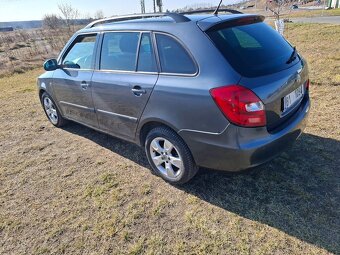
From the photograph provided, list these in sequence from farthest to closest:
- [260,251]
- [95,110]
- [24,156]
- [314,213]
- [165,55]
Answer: [24,156] < [95,110] < [165,55] < [314,213] < [260,251]

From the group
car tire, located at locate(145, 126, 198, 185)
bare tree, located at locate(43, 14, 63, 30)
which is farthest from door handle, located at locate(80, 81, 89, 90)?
bare tree, located at locate(43, 14, 63, 30)

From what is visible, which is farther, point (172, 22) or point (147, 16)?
point (147, 16)

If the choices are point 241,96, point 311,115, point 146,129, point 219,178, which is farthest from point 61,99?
point 311,115

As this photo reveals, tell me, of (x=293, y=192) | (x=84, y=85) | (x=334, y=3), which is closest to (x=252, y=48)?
(x=293, y=192)

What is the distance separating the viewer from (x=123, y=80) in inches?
124

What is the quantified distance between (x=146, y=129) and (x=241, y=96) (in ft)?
4.15

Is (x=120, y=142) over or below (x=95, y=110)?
below

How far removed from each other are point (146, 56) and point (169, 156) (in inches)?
43.2

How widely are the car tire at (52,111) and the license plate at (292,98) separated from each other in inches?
148

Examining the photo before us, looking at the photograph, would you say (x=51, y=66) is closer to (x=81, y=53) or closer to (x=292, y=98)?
(x=81, y=53)

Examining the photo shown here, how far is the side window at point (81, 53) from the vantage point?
376 centimetres

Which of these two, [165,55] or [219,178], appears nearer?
[165,55]

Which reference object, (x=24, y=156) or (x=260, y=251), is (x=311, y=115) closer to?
(x=260, y=251)

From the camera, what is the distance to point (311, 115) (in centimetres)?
436
